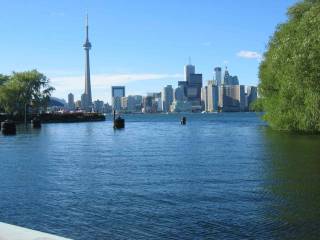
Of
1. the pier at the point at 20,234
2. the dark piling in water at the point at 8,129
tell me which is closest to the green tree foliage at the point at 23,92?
the dark piling in water at the point at 8,129

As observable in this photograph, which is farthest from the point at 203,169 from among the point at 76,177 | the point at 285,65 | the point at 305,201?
the point at 285,65

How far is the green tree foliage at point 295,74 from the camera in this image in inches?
2078

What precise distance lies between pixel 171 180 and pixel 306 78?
2637 cm

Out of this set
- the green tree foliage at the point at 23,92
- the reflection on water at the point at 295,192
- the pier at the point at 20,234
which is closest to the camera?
the pier at the point at 20,234

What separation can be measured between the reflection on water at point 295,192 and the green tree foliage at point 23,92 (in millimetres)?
133043

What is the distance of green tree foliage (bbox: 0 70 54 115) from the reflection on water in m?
133

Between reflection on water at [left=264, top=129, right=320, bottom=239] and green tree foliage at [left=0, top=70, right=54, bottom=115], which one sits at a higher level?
green tree foliage at [left=0, top=70, right=54, bottom=115]

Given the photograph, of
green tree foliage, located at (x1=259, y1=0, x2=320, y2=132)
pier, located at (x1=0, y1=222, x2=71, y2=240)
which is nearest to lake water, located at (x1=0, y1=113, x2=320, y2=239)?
pier, located at (x1=0, y1=222, x2=71, y2=240)

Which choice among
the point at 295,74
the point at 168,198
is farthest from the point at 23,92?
the point at 168,198

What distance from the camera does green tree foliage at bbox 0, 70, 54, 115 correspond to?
17000cm

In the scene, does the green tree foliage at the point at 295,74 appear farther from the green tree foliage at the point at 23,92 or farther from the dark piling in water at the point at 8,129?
the green tree foliage at the point at 23,92

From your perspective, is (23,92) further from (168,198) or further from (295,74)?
(168,198)

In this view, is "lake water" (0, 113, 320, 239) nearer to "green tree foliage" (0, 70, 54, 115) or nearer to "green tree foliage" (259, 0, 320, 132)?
"green tree foliage" (259, 0, 320, 132)

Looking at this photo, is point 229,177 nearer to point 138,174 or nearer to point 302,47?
point 138,174
